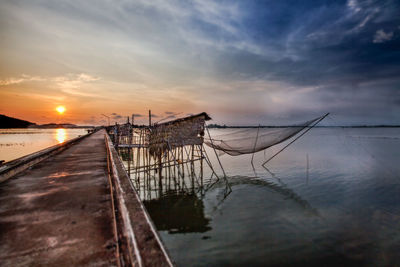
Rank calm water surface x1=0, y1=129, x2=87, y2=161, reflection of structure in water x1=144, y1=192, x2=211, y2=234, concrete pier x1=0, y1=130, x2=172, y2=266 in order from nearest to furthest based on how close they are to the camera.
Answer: concrete pier x1=0, y1=130, x2=172, y2=266 → reflection of structure in water x1=144, y1=192, x2=211, y2=234 → calm water surface x1=0, y1=129, x2=87, y2=161

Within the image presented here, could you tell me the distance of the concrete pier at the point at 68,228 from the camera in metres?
1.76

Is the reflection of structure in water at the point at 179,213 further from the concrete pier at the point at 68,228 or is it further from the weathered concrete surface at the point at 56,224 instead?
the concrete pier at the point at 68,228

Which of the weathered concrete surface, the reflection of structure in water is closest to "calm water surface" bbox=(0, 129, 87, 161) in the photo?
the reflection of structure in water

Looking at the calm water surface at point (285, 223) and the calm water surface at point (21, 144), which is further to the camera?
the calm water surface at point (21, 144)

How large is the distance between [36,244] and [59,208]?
3.43 ft

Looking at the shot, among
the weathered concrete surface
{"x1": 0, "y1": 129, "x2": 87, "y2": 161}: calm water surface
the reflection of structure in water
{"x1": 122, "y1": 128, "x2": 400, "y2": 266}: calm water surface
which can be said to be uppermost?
the weathered concrete surface

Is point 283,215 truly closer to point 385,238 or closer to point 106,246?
point 385,238

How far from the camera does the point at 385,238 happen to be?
20.0 ft

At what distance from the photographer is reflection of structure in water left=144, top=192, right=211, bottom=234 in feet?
23.1

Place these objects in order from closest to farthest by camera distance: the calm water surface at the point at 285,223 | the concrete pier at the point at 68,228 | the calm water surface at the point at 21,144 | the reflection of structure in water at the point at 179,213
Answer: the concrete pier at the point at 68,228, the calm water surface at the point at 285,223, the reflection of structure in water at the point at 179,213, the calm water surface at the point at 21,144

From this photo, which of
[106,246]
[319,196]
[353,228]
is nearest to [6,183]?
[106,246]

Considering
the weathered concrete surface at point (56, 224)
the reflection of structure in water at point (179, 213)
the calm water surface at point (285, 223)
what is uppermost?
the weathered concrete surface at point (56, 224)

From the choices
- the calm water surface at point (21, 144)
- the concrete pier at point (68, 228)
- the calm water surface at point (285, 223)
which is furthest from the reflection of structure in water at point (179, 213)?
the calm water surface at point (21, 144)

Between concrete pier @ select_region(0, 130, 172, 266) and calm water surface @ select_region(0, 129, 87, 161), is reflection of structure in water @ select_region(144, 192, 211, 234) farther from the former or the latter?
calm water surface @ select_region(0, 129, 87, 161)
